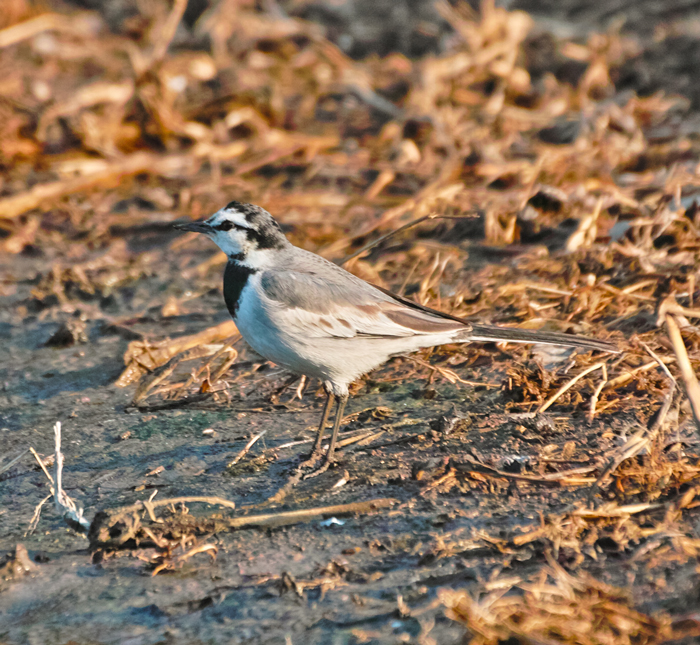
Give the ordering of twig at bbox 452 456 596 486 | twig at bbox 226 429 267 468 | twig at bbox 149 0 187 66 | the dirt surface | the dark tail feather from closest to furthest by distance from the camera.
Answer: the dirt surface, twig at bbox 452 456 596 486, twig at bbox 226 429 267 468, the dark tail feather, twig at bbox 149 0 187 66

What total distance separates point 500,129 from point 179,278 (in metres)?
4.13

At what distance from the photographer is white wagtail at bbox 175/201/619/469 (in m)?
3.98

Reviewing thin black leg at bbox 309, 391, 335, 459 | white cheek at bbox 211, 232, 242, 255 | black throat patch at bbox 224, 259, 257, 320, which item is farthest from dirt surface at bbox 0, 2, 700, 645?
white cheek at bbox 211, 232, 242, 255

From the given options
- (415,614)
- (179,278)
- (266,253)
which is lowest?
(179,278)

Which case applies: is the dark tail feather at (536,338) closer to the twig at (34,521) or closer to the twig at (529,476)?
the twig at (529,476)

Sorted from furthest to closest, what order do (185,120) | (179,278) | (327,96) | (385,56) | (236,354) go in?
(385,56), (327,96), (185,120), (179,278), (236,354)

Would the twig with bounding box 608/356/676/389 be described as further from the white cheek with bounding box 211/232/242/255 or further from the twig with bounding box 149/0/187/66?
the twig with bounding box 149/0/187/66

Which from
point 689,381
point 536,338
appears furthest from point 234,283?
point 689,381

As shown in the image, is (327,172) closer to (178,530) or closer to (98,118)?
(98,118)

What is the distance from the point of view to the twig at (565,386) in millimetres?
4191

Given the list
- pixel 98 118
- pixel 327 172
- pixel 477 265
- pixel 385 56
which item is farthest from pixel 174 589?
pixel 385 56

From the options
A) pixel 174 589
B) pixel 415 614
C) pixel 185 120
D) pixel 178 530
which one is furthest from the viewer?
pixel 185 120

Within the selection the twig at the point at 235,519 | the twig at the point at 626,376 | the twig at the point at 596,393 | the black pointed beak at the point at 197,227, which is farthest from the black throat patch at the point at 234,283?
the twig at the point at 626,376

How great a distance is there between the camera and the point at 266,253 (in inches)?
171
